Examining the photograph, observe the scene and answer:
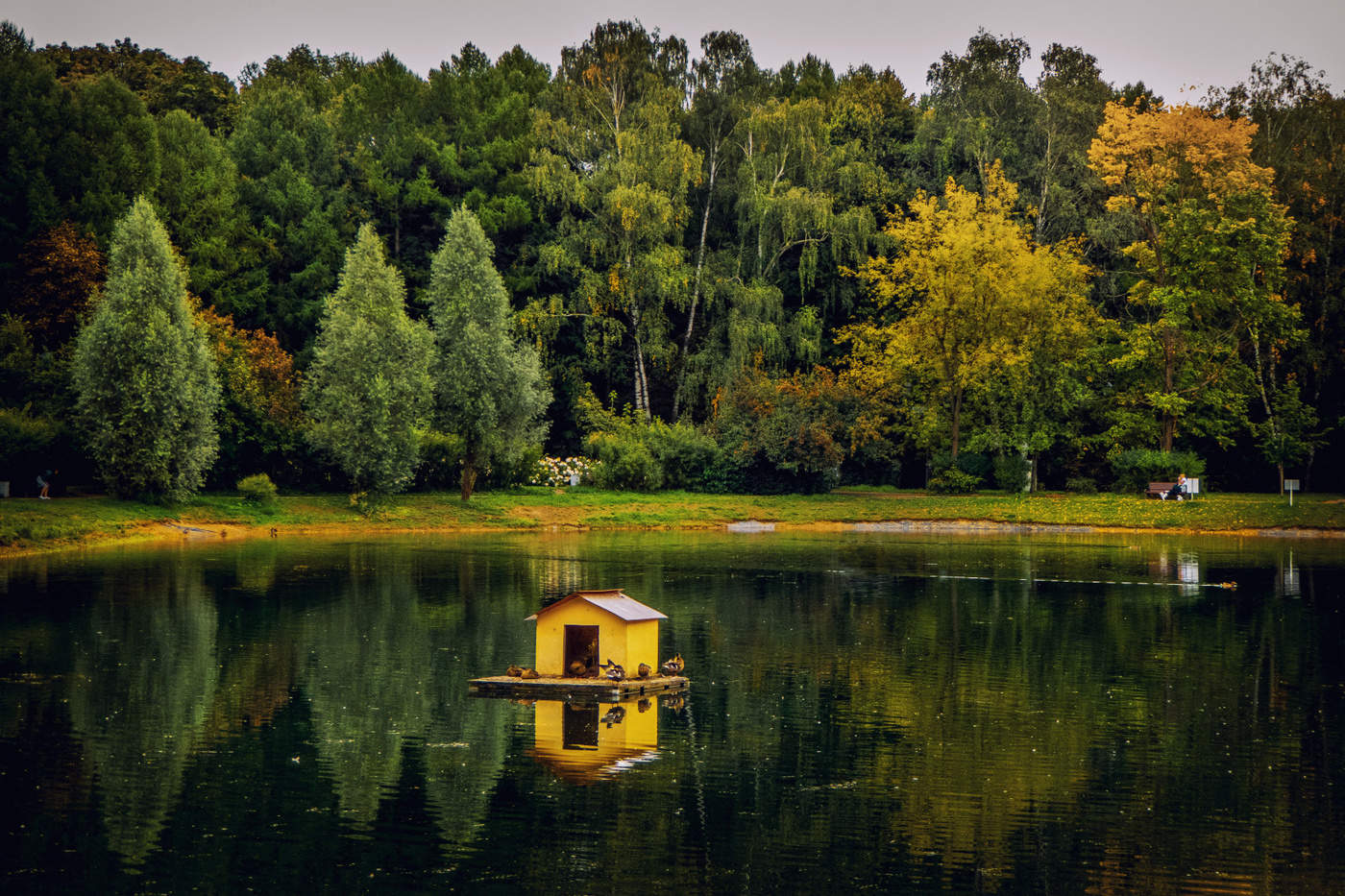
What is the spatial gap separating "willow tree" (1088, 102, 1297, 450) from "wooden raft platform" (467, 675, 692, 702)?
49774 millimetres

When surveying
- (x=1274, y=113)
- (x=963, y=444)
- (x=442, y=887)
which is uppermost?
(x=1274, y=113)

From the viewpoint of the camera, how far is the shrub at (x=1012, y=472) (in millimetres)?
70875

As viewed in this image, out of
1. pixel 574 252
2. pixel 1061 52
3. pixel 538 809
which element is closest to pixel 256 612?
pixel 538 809

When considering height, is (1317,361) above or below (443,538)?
above

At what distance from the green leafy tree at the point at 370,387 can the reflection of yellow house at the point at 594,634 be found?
122ft

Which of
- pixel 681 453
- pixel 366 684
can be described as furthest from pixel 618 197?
pixel 366 684

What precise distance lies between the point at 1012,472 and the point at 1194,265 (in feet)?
44.4

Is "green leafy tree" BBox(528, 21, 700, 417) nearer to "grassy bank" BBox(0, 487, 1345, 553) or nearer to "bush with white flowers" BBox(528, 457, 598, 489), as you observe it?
"bush with white flowers" BBox(528, 457, 598, 489)

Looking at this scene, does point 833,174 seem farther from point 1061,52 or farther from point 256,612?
point 256,612

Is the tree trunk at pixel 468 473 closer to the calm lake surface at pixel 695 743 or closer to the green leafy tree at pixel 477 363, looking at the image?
the green leafy tree at pixel 477 363

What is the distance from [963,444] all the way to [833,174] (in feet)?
55.3

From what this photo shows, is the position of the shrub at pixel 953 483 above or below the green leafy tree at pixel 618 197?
below

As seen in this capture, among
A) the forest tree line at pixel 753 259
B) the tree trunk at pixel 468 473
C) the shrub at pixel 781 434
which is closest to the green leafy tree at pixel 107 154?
the forest tree line at pixel 753 259

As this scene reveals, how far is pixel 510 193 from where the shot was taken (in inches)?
3214
